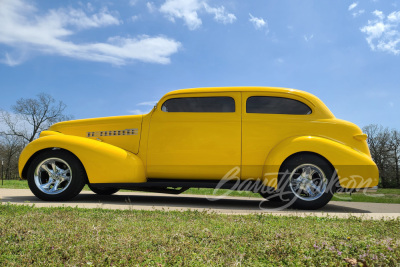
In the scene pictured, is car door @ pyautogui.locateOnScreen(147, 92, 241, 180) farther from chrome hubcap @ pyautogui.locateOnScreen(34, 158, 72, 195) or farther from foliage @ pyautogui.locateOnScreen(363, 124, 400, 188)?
foliage @ pyautogui.locateOnScreen(363, 124, 400, 188)

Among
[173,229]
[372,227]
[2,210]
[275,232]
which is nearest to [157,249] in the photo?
[173,229]

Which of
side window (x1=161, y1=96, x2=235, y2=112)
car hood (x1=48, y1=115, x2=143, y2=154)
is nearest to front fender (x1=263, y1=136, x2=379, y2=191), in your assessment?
side window (x1=161, y1=96, x2=235, y2=112)

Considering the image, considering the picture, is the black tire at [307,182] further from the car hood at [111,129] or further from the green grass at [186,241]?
the car hood at [111,129]

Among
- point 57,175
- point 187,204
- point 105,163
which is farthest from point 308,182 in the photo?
point 57,175

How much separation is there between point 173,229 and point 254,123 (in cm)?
304

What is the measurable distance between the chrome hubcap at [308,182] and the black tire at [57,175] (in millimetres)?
3941

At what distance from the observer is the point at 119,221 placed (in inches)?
172

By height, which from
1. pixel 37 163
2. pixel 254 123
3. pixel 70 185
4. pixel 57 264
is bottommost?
pixel 57 264

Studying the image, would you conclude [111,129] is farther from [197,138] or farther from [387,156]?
[387,156]

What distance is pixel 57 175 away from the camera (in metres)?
6.54

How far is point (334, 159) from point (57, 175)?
513 cm

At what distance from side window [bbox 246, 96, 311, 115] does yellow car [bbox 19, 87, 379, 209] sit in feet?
0.06

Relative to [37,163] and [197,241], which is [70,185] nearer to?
[37,163]

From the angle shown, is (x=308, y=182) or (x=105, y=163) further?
(x=105, y=163)
